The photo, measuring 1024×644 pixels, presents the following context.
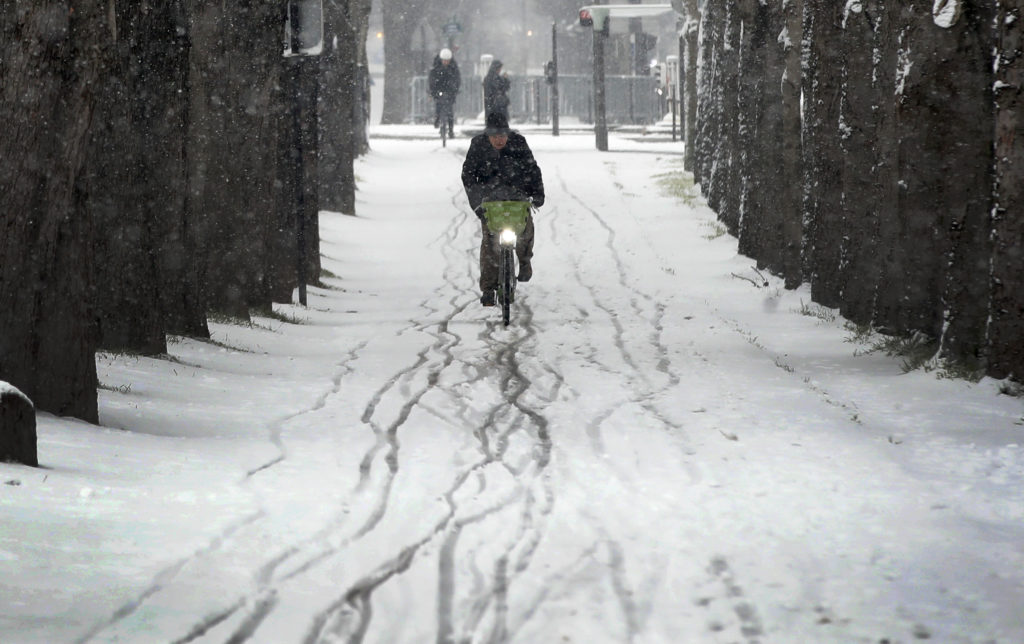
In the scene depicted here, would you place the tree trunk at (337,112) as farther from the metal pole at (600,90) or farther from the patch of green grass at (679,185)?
the metal pole at (600,90)

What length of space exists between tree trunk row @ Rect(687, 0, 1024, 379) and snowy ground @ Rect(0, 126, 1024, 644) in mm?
598

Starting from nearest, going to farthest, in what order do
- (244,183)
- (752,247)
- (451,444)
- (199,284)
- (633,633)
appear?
(633,633), (451,444), (199,284), (244,183), (752,247)

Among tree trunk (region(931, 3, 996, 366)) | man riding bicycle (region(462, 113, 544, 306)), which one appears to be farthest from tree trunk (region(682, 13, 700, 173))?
tree trunk (region(931, 3, 996, 366))

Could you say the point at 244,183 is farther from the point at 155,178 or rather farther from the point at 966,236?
the point at 966,236

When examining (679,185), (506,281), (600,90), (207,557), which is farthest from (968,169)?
(600,90)

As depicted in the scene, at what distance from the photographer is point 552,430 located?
8211 mm

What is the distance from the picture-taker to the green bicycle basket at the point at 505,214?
13492mm

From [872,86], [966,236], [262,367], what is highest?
[872,86]

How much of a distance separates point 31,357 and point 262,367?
3573mm

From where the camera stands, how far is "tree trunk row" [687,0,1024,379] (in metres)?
9.02

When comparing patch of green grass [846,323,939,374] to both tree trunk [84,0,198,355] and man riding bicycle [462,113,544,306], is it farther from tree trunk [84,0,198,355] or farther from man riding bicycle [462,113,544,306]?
tree trunk [84,0,198,355]

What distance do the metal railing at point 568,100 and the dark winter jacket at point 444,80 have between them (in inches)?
425

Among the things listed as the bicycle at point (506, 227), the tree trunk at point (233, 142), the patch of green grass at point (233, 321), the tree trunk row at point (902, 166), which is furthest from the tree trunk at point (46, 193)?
the bicycle at point (506, 227)

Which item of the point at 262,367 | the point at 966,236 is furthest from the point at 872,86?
the point at 262,367
